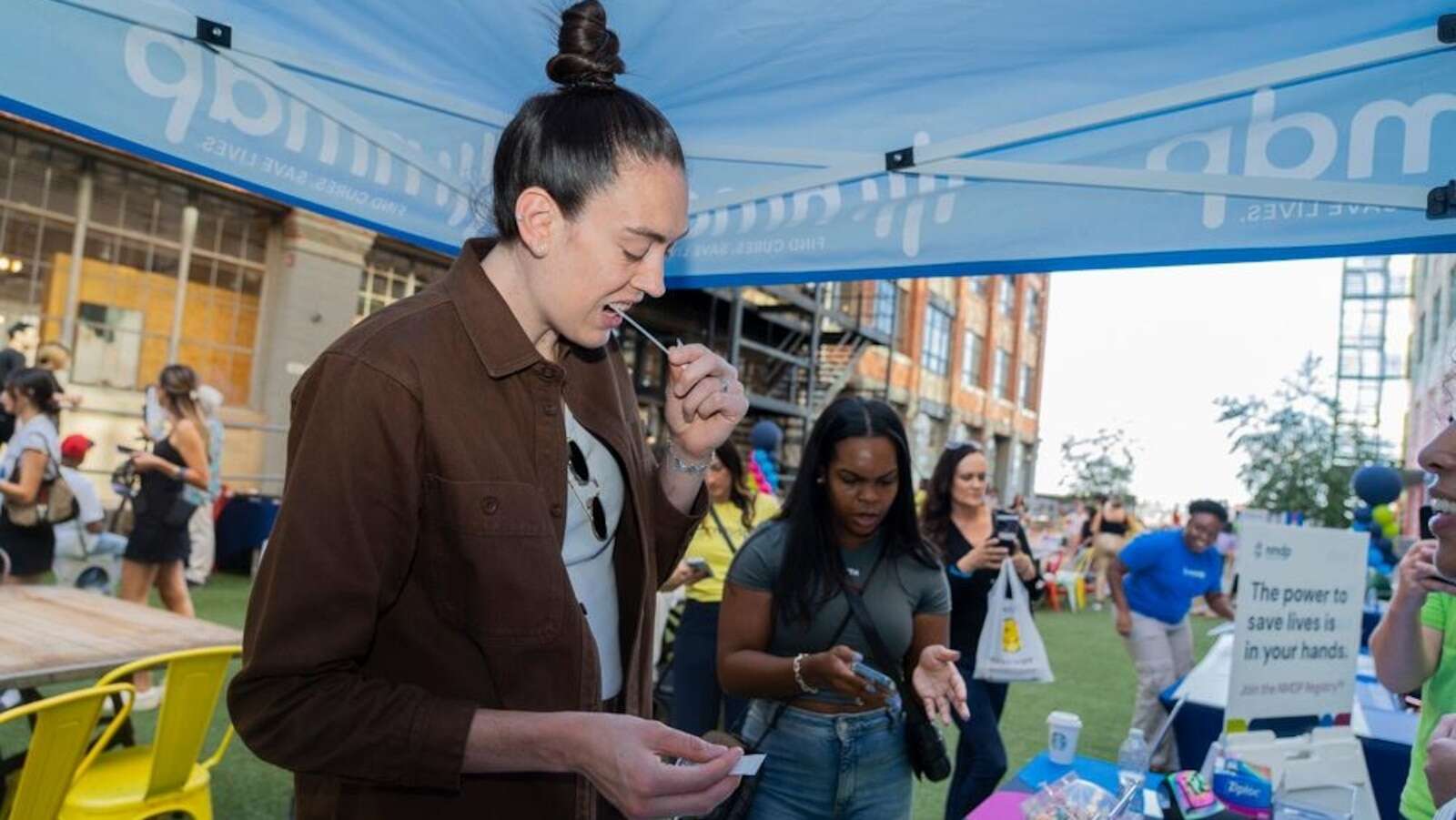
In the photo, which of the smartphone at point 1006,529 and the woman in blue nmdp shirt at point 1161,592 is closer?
the smartphone at point 1006,529

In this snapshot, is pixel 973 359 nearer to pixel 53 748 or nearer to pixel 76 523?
pixel 76 523

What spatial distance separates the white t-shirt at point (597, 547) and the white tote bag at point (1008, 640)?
3579mm

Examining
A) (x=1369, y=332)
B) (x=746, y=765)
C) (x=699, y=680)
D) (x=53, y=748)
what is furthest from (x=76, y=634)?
(x=1369, y=332)

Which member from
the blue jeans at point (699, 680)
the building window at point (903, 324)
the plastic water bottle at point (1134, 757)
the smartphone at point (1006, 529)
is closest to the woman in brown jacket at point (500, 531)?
the plastic water bottle at point (1134, 757)

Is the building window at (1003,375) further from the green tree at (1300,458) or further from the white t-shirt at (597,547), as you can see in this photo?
the white t-shirt at (597,547)

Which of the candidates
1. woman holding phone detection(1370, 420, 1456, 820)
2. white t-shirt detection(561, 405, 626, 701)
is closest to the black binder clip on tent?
woman holding phone detection(1370, 420, 1456, 820)

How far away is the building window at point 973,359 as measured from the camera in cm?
3416

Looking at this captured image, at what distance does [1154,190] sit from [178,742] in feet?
11.3

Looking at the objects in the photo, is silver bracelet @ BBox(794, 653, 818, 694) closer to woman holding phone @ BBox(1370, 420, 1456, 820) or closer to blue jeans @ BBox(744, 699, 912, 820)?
blue jeans @ BBox(744, 699, 912, 820)

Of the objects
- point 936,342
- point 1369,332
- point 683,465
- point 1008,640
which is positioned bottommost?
point 1008,640

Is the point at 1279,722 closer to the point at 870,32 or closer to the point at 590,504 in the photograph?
the point at 870,32

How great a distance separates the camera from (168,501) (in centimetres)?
570

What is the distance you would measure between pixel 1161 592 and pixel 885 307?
22.6 meters

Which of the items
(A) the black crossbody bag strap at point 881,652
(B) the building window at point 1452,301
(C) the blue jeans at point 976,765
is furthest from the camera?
(C) the blue jeans at point 976,765
